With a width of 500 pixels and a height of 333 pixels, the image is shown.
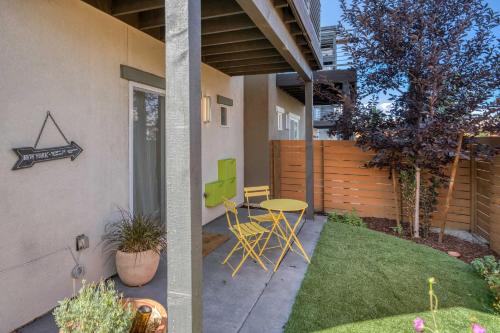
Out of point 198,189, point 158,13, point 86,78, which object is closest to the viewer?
point 198,189

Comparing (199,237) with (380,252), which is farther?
(380,252)

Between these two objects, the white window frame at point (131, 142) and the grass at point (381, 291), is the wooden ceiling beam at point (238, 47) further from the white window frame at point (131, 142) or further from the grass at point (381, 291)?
the grass at point (381, 291)

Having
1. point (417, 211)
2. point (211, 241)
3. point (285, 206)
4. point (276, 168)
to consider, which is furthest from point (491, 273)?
point (276, 168)

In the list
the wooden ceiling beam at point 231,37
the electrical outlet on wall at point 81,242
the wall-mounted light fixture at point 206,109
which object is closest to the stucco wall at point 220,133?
the wall-mounted light fixture at point 206,109

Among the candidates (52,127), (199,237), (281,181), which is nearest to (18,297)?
(52,127)

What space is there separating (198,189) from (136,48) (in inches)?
119

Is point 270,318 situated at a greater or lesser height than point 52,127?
lesser

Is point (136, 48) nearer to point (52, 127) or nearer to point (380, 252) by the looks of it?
point (52, 127)

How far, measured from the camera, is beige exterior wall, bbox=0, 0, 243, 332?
8.16 feet

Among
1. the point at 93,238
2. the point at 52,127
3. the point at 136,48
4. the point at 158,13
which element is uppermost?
the point at 158,13

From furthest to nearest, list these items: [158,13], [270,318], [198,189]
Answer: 1. [158,13]
2. [270,318]
3. [198,189]

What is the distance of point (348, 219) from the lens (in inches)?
255

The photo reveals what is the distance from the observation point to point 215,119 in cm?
629

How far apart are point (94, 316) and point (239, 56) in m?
4.64
